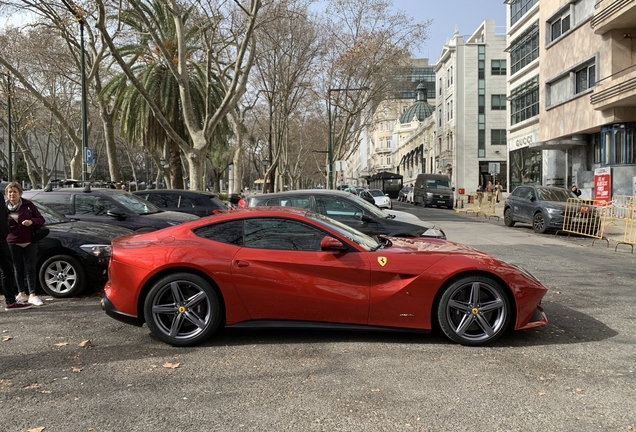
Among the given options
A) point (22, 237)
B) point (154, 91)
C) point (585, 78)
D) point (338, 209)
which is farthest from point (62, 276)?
point (585, 78)

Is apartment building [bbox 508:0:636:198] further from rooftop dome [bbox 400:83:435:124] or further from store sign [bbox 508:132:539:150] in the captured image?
rooftop dome [bbox 400:83:435:124]

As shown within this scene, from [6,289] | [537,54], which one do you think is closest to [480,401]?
[6,289]

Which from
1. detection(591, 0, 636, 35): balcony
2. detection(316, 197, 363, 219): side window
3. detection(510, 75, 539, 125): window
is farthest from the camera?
detection(510, 75, 539, 125): window

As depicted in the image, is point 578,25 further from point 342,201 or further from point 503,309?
point 503,309

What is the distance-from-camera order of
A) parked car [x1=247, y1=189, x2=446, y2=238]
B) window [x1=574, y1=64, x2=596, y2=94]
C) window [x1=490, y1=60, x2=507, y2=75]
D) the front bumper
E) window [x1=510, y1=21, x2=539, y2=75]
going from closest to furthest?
the front bumper, parked car [x1=247, y1=189, x2=446, y2=238], window [x1=574, y1=64, x2=596, y2=94], window [x1=510, y1=21, x2=539, y2=75], window [x1=490, y1=60, x2=507, y2=75]

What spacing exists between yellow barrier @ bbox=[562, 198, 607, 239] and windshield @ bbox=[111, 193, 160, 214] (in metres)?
11.9

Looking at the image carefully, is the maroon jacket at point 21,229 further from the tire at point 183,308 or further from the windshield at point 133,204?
the windshield at point 133,204

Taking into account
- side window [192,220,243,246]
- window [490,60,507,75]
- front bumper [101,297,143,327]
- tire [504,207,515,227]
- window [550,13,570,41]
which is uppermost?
window [490,60,507,75]

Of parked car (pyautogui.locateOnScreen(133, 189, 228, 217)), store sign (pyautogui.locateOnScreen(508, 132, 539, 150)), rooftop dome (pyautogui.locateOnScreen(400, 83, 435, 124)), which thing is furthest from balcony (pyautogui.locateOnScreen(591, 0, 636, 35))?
rooftop dome (pyautogui.locateOnScreen(400, 83, 435, 124))

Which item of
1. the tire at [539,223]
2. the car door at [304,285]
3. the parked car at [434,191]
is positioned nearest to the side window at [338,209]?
the car door at [304,285]

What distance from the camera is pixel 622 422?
3.35m

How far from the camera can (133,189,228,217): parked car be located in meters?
13.1

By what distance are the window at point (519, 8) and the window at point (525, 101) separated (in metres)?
5.04

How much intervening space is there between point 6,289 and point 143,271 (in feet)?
9.07
